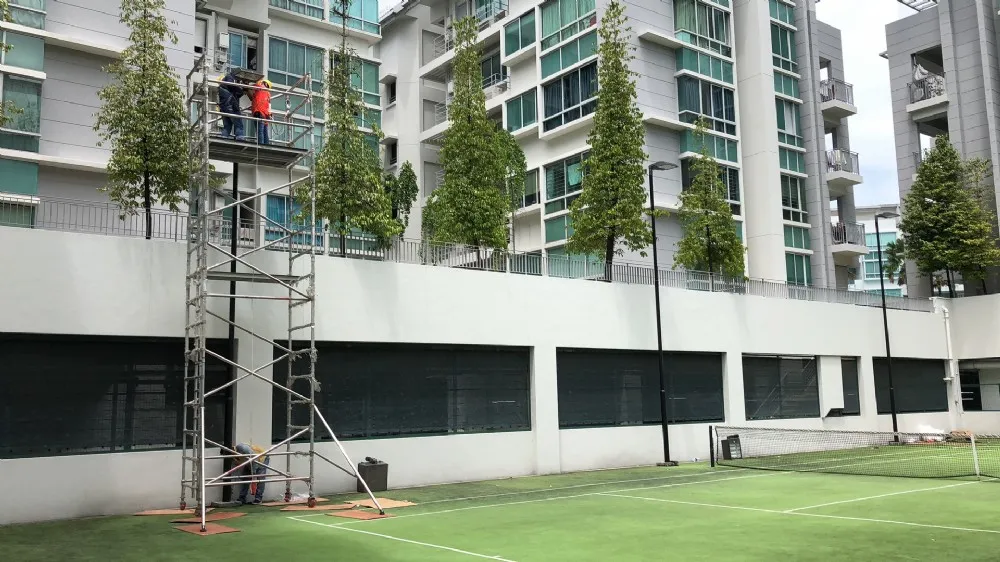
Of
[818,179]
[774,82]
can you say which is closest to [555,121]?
[774,82]

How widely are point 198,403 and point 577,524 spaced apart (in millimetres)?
8059

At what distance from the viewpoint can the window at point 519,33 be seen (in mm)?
44406

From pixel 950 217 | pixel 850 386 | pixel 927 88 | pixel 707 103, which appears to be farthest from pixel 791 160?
pixel 850 386

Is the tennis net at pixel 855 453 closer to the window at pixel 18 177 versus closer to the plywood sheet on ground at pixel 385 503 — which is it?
the plywood sheet on ground at pixel 385 503

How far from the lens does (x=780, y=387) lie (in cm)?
3259

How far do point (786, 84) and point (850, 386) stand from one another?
19.4 metres

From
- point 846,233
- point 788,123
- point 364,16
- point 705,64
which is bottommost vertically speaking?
point 846,233

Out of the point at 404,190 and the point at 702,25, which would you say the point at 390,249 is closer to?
the point at 404,190

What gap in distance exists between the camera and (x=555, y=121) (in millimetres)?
42156

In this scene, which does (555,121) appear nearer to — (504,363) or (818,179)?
(818,179)

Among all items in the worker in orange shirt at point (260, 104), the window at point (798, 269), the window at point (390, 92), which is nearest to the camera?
the worker in orange shirt at point (260, 104)

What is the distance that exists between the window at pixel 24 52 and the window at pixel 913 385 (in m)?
35.0

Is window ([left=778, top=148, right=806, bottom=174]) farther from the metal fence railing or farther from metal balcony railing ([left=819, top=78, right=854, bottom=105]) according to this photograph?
the metal fence railing

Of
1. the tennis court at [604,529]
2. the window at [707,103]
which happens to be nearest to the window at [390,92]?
the window at [707,103]
